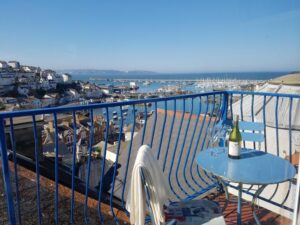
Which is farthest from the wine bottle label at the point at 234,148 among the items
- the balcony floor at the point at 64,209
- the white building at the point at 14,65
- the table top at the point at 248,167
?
the white building at the point at 14,65

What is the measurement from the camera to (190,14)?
3.78 m

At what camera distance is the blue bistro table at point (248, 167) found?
5.90 feet

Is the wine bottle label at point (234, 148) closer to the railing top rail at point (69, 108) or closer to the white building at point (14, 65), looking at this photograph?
the railing top rail at point (69, 108)

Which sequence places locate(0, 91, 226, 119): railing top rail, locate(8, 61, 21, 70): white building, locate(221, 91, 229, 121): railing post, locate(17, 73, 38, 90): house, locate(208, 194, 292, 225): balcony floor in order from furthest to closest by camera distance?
locate(8, 61, 21, 70): white building → locate(17, 73, 38, 90): house → locate(221, 91, 229, 121): railing post → locate(208, 194, 292, 225): balcony floor → locate(0, 91, 226, 119): railing top rail

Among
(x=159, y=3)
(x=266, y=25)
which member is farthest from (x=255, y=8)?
(x=159, y=3)

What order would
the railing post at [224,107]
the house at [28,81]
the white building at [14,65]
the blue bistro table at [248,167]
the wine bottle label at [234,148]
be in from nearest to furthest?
the blue bistro table at [248,167] < the wine bottle label at [234,148] < the railing post at [224,107] < the house at [28,81] < the white building at [14,65]

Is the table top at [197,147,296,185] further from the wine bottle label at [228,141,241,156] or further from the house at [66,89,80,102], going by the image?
the house at [66,89,80,102]

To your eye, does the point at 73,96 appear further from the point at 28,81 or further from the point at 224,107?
the point at 224,107

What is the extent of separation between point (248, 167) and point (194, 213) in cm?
57

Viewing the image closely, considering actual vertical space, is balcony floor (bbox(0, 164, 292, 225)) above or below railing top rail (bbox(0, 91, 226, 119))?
below

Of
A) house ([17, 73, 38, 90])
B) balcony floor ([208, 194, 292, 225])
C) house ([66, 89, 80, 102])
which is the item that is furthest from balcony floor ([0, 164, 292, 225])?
house ([17, 73, 38, 90])

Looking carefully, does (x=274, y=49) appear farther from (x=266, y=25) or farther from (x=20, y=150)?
(x=20, y=150)

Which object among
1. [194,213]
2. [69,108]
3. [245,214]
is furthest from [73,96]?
[194,213]

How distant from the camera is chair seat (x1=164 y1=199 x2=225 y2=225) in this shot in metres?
1.82
